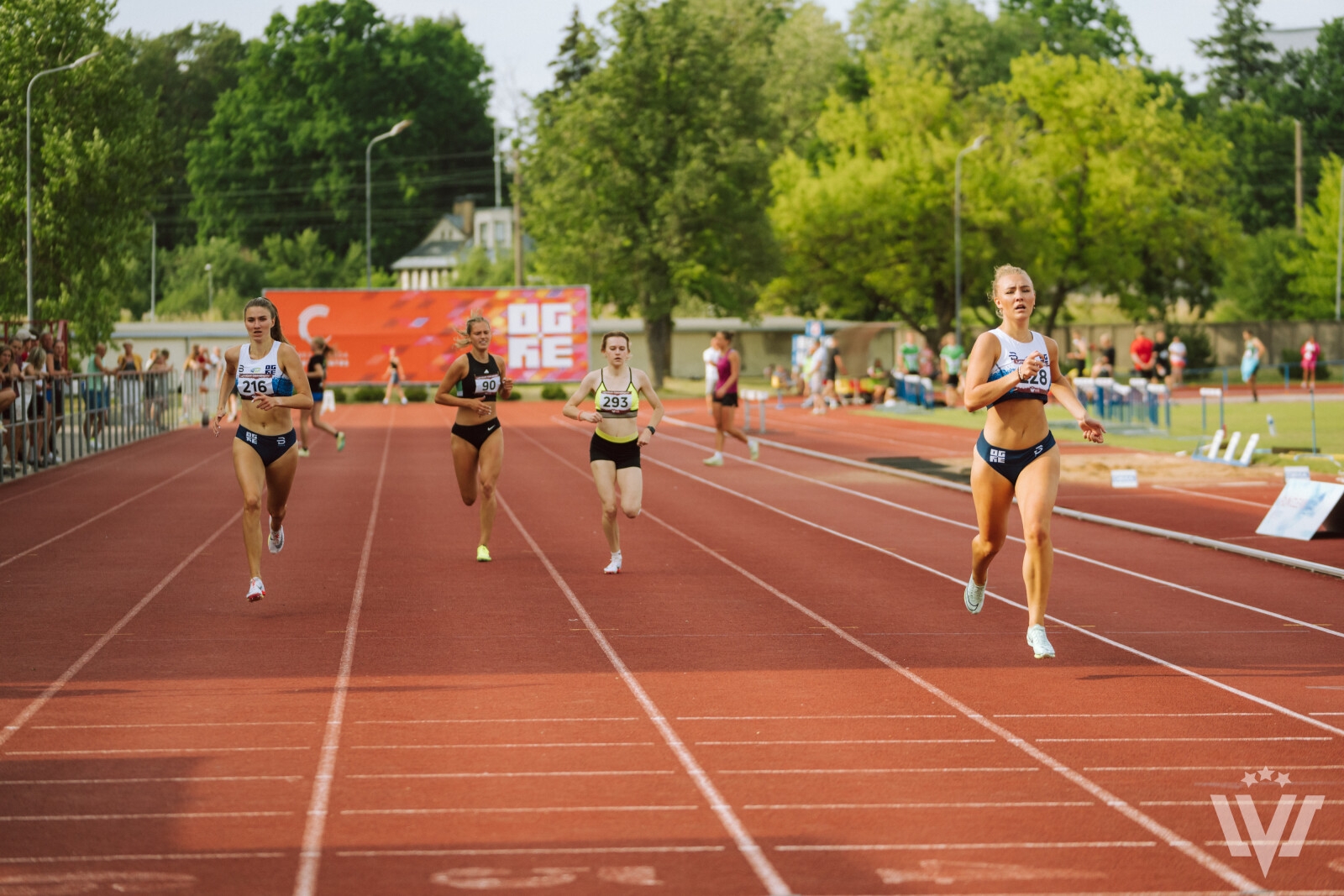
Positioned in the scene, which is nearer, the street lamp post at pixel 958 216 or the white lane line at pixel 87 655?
the white lane line at pixel 87 655

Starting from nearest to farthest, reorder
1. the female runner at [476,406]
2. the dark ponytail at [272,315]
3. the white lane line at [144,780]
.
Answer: the white lane line at [144,780], the dark ponytail at [272,315], the female runner at [476,406]

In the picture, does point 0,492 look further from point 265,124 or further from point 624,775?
point 265,124

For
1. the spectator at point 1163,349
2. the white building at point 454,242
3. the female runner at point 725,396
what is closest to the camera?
the female runner at point 725,396

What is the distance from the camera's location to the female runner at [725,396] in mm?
23375

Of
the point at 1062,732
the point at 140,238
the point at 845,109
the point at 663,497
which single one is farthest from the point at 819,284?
the point at 1062,732

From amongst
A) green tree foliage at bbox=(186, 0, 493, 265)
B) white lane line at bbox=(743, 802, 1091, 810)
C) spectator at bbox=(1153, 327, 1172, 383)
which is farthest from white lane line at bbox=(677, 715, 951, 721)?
green tree foliage at bbox=(186, 0, 493, 265)

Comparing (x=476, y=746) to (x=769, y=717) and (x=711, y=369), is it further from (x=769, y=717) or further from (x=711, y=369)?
(x=711, y=369)

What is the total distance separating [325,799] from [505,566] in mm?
6896

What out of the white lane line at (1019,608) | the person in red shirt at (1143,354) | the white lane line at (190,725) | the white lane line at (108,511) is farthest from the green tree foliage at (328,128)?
the white lane line at (190,725)

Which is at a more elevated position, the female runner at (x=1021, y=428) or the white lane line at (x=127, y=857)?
the female runner at (x=1021, y=428)

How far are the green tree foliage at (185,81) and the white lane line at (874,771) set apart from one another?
95.1m

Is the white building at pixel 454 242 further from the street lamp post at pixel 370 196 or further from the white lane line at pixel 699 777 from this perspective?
the white lane line at pixel 699 777

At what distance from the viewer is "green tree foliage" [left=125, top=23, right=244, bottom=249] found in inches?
3804

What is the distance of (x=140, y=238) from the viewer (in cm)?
3612
